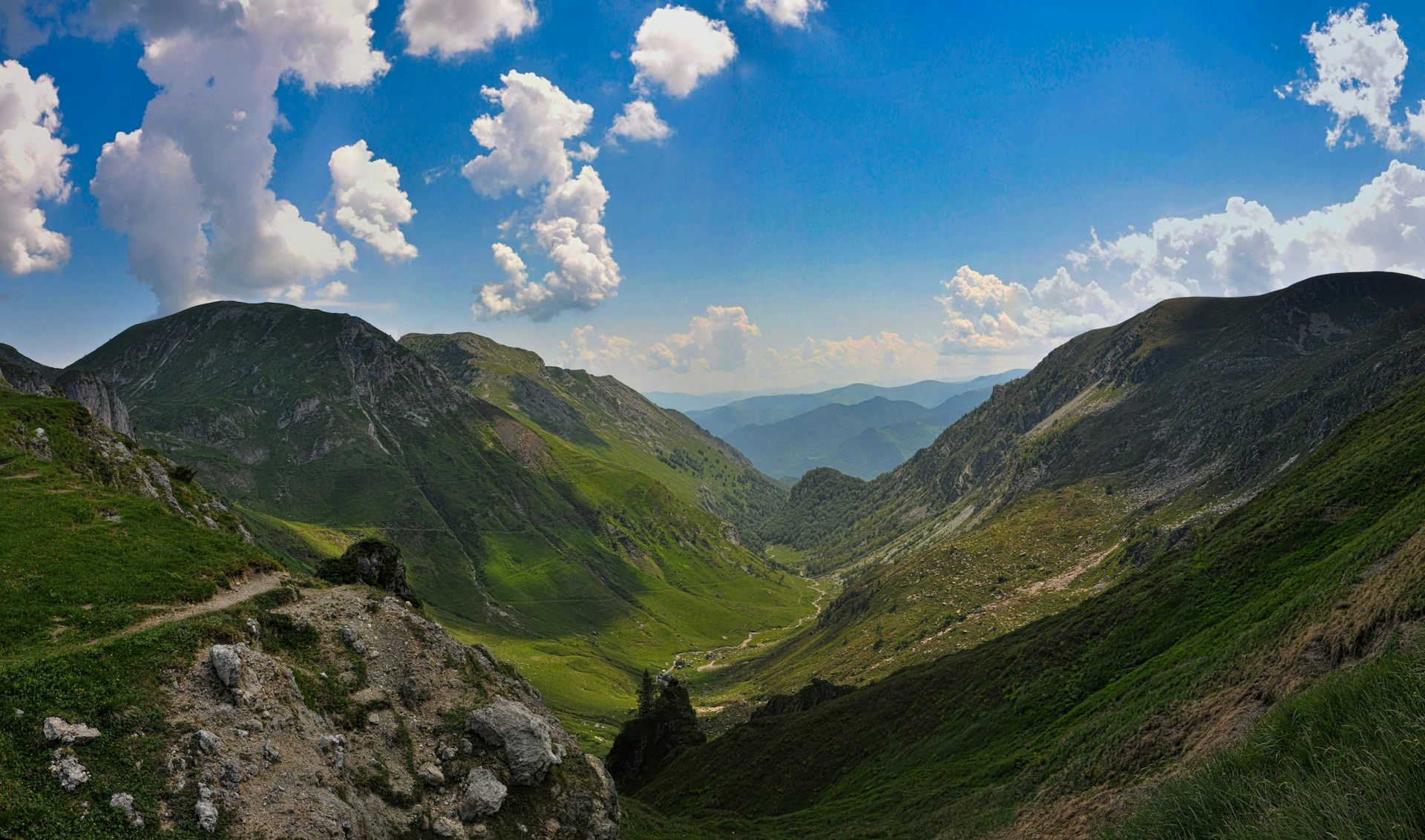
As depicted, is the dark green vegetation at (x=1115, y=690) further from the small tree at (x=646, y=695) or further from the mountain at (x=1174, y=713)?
the small tree at (x=646, y=695)

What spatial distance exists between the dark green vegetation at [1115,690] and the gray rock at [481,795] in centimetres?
2267

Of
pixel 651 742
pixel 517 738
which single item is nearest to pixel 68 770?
pixel 517 738

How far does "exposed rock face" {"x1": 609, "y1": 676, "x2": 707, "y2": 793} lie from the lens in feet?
259

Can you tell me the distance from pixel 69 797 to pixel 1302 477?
303 feet

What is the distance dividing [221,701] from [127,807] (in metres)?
5.19

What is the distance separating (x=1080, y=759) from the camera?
111 feet

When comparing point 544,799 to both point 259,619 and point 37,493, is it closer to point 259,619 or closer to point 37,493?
point 259,619

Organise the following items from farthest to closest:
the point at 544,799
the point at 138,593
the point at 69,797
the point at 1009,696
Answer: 1. the point at 1009,696
2. the point at 544,799
3. the point at 138,593
4. the point at 69,797

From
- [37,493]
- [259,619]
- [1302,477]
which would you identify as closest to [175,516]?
[37,493]

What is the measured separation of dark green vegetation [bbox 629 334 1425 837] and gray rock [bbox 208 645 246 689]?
32655 mm

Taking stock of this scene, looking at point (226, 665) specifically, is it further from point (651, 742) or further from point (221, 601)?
point (651, 742)

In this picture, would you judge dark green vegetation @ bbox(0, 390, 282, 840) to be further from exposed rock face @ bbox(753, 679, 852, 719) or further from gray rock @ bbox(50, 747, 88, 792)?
exposed rock face @ bbox(753, 679, 852, 719)

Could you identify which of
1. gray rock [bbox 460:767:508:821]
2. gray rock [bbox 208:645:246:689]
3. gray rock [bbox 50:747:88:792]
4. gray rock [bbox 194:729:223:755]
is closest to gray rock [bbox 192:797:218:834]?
gray rock [bbox 194:729:223:755]

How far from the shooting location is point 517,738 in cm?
3148
